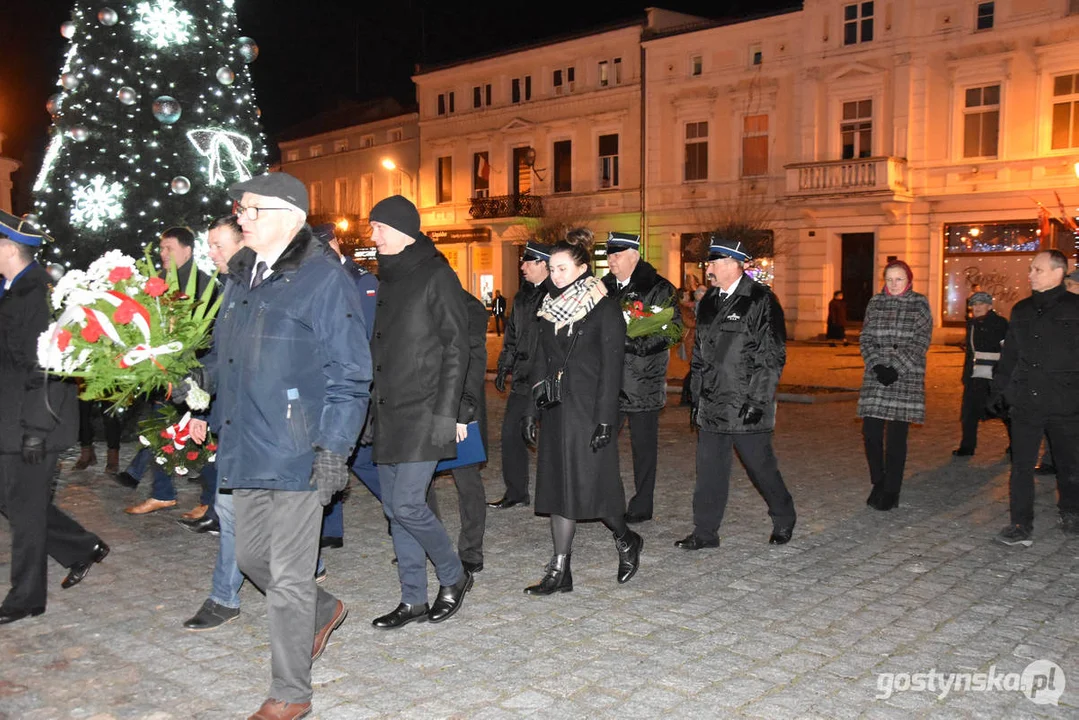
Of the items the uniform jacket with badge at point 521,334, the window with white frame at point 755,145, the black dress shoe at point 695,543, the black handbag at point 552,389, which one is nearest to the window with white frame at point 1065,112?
the window with white frame at point 755,145

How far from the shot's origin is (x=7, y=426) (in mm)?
5188

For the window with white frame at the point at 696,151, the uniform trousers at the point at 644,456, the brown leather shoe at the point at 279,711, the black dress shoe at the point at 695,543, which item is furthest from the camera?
the window with white frame at the point at 696,151

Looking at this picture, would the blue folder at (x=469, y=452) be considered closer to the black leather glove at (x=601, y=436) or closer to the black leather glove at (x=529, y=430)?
the black leather glove at (x=529, y=430)

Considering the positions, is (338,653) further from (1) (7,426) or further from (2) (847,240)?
(2) (847,240)

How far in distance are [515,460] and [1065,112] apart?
24.8 metres

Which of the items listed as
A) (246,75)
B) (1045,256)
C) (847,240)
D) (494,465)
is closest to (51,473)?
(494,465)

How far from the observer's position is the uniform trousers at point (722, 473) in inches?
269

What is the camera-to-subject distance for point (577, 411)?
5.77 m

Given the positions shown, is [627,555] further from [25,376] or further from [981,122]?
[981,122]

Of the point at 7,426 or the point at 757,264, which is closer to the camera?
the point at 7,426

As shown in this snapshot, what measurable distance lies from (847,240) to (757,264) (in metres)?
3.72

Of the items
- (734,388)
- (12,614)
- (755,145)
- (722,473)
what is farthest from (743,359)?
(755,145)

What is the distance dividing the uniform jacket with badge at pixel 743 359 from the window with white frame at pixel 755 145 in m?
27.6

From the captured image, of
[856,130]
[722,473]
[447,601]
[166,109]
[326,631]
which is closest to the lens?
[326,631]
